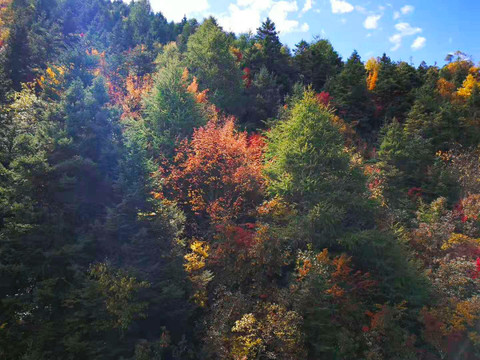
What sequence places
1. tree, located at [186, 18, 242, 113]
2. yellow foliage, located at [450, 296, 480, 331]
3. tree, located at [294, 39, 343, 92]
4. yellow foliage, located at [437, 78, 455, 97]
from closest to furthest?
1. yellow foliage, located at [450, 296, 480, 331]
2. tree, located at [186, 18, 242, 113]
3. yellow foliage, located at [437, 78, 455, 97]
4. tree, located at [294, 39, 343, 92]

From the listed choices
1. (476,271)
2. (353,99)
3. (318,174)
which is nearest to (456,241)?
(476,271)

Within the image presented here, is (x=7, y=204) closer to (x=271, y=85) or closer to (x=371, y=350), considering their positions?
(x=371, y=350)

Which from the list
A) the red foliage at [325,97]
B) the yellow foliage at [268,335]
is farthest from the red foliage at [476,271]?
Result: the red foliage at [325,97]

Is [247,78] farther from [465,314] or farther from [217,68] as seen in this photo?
[465,314]

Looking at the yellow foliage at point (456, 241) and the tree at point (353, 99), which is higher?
the tree at point (353, 99)

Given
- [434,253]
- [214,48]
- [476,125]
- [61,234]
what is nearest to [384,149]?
[434,253]

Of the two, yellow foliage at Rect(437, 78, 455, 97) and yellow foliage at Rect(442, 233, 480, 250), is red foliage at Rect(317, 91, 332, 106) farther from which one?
yellow foliage at Rect(442, 233, 480, 250)

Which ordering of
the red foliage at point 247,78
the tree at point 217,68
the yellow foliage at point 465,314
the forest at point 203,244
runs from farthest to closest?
the red foliage at point 247,78 → the tree at point 217,68 → the yellow foliage at point 465,314 → the forest at point 203,244

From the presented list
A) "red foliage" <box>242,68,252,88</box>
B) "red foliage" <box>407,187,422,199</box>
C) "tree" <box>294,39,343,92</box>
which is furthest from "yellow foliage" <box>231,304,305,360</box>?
"tree" <box>294,39,343,92</box>

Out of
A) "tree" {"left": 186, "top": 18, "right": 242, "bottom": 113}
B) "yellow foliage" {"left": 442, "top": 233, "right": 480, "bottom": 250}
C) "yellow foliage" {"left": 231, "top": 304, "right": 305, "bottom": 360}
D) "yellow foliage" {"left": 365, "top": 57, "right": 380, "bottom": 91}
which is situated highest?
"yellow foliage" {"left": 365, "top": 57, "right": 380, "bottom": 91}

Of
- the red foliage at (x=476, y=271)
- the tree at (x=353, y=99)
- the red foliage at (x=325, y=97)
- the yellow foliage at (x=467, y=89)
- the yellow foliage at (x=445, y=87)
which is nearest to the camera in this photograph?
the red foliage at (x=476, y=271)

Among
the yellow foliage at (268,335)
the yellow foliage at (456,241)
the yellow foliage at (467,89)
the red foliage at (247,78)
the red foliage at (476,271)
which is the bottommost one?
the yellow foliage at (268,335)

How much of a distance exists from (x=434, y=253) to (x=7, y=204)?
24.3 meters

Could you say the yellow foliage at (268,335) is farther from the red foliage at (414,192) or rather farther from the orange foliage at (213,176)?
the red foliage at (414,192)
